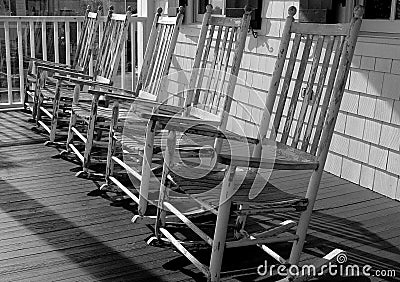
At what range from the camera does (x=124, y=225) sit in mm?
3074

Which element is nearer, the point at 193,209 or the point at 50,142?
the point at 193,209

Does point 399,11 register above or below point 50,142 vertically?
above

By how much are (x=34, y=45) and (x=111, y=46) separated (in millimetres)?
2155

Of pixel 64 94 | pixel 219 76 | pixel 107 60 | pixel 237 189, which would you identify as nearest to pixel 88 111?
pixel 107 60

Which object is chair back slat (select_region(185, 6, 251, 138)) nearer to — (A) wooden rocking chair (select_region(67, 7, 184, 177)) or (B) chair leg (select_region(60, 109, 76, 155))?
(A) wooden rocking chair (select_region(67, 7, 184, 177))

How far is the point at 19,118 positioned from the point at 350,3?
3.70 meters

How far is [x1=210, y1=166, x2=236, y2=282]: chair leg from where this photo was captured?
220 centimetres

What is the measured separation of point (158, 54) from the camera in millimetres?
3945

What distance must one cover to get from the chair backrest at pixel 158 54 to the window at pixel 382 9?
1301mm

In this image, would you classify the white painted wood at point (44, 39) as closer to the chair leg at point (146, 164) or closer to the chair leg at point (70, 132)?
the chair leg at point (70, 132)

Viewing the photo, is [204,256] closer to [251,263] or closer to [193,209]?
[251,263]

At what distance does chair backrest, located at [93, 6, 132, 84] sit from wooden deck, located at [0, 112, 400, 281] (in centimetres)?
107

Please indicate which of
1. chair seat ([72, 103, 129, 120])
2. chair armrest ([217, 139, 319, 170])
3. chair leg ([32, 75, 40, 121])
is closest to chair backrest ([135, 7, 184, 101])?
chair seat ([72, 103, 129, 120])

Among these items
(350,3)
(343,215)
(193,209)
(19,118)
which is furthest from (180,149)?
(19,118)
